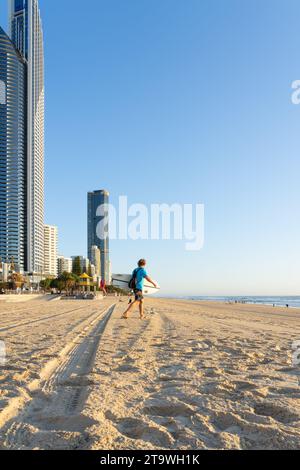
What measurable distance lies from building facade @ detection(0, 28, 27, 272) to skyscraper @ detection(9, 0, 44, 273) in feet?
5.86

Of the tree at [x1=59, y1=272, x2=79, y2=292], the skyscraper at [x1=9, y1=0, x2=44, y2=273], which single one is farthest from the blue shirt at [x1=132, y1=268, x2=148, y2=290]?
the skyscraper at [x1=9, y1=0, x2=44, y2=273]

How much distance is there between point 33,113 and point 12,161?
21.1 metres

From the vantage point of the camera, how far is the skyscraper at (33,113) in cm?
12988

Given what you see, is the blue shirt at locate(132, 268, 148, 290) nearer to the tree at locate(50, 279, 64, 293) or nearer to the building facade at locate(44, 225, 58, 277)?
the tree at locate(50, 279, 64, 293)

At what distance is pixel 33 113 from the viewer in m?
132

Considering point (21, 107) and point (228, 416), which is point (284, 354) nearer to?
point (228, 416)

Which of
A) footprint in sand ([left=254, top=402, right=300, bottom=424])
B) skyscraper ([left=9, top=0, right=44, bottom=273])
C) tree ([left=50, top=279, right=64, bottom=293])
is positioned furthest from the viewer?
skyscraper ([left=9, top=0, right=44, bottom=273])

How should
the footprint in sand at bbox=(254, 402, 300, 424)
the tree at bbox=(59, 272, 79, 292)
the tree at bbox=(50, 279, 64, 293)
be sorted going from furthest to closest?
the tree at bbox=(50, 279, 64, 293), the tree at bbox=(59, 272, 79, 292), the footprint in sand at bbox=(254, 402, 300, 424)

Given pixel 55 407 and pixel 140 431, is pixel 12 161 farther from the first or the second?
pixel 140 431

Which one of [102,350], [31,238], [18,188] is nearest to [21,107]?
[18,188]

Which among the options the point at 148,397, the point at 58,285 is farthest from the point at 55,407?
the point at 58,285

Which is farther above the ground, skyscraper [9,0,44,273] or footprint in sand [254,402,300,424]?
skyscraper [9,0,44,273]

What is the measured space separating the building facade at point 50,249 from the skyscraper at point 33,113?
45226 millimetres

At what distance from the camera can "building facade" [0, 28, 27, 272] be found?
124 meters
